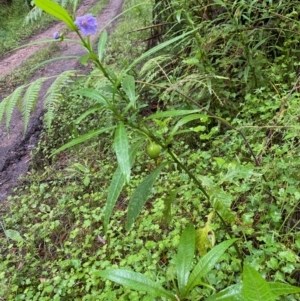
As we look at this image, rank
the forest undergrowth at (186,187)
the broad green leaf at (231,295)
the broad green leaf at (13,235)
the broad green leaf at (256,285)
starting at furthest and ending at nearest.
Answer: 1. the broad green leaf at (13,235)
2. the forest undergrowth at (186,187)
3. the broad green leaf at (231,295)
4. the broad green leaf at (256,285)

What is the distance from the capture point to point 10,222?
2971 millimetres

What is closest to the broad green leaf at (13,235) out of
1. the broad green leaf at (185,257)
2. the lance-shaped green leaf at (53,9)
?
the broad green leaf at (185,257)

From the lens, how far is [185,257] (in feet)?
4.30

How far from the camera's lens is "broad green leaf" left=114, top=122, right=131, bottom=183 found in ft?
3.62

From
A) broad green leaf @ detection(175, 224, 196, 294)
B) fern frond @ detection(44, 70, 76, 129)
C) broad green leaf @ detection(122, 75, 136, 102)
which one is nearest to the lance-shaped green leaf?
broad green leaf @ detection(122, 75, 136, 102)

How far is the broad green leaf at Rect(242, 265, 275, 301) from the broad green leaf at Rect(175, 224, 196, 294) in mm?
474

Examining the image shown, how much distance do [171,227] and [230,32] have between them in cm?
151

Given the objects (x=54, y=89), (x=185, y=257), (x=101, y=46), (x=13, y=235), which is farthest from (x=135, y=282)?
(x=13, y=235)

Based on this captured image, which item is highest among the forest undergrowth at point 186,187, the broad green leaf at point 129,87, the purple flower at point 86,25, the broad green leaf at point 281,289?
the purple flower at point 86,25

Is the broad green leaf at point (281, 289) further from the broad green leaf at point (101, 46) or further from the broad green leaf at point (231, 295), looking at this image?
the broad green leaf at point (101, 46)

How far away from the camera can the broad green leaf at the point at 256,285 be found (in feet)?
2.67

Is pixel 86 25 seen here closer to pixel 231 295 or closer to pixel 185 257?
pixel 185 257

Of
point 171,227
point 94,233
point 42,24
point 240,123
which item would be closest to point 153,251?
point 171,227

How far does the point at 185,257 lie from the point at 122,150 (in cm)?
48
